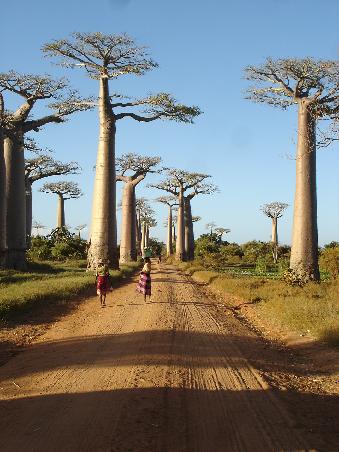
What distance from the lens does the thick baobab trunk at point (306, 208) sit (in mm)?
13703

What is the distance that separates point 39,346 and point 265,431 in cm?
377

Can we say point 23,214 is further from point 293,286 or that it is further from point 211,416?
point 211,416

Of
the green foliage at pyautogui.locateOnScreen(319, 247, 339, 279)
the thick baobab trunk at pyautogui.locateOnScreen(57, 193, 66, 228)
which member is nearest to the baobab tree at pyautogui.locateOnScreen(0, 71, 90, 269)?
the green foliage at pyautogui.locateOnScreen(319, 247, 339, 279)

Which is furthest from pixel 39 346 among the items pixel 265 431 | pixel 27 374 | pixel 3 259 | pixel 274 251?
pixel 274 251

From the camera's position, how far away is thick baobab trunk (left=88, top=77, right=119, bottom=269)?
57.1 feet

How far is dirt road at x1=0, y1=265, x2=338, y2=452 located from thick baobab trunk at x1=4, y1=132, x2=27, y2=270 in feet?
34.2

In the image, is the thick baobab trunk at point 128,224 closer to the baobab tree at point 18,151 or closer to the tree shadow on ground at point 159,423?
the baobab tree at point 18,151

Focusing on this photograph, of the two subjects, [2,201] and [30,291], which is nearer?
[30,291]

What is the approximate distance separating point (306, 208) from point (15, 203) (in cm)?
944

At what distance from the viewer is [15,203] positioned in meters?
17.7

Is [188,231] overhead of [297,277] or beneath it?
overhead

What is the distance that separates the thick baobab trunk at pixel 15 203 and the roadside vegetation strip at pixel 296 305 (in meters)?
6.82

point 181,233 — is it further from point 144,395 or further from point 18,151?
point 144,395

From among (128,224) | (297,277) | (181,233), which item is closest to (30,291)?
(297,277)
